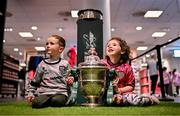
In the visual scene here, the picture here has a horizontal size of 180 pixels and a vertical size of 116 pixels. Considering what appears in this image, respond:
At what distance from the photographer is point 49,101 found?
2234 mm

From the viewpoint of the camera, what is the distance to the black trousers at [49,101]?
7.02 ft

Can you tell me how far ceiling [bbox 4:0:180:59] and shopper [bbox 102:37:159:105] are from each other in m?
1.80

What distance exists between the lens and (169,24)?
386 inches

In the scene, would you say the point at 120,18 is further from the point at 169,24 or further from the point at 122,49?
the point at 122,49

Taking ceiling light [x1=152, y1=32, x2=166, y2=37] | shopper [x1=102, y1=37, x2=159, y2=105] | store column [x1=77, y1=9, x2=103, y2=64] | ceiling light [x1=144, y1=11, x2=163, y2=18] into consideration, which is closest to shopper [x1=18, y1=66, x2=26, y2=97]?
ceiling light [x1=144, y1=11, x2=163, y2=18]

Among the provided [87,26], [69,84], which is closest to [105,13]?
[87,26]

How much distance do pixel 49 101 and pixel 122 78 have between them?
771mm

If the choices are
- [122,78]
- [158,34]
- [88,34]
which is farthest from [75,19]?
[122,78]

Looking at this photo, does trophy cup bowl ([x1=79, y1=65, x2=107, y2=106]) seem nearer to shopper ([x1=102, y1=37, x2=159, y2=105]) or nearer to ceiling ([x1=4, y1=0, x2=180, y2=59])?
shopper ([x1=102, y1=37, x2=159, y2=105])

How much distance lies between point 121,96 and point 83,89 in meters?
0.37

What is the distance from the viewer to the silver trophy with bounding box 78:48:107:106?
227cm

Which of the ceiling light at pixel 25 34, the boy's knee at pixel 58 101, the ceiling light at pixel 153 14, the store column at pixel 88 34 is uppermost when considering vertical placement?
the ceiling light at pixel 153 14

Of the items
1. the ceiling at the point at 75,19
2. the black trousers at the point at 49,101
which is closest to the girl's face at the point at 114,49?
the black trousers at the point at 49,101

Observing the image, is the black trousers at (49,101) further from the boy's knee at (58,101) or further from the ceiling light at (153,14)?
the ceiling light at (153,14)
